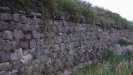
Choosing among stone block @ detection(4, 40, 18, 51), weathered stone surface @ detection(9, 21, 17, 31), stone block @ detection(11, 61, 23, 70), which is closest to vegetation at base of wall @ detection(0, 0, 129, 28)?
weathered stone surface @ detection(9, 21, 17, 31)

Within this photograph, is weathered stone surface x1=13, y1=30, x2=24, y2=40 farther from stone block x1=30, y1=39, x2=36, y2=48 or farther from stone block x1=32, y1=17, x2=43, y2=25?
stone block x1=32, y1=17, x2=43, y2=25

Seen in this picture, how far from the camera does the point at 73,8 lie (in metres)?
9.16

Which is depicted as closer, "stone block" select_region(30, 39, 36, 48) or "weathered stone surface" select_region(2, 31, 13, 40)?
"weathered stone surface" select_region(2, 31, 13, 40)

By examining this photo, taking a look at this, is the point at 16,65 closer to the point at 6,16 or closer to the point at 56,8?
the point at 6,16

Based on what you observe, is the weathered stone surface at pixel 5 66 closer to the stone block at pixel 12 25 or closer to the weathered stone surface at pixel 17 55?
the weathered stone surface at pixel 17 55

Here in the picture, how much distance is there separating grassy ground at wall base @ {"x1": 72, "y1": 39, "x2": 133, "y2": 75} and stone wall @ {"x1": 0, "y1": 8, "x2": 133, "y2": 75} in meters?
0.37

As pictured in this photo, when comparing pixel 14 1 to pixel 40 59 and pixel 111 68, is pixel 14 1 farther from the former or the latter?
pixel 111 68

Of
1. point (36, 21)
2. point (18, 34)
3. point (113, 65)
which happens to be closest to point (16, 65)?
point (18, 34)

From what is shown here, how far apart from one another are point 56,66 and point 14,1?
2.48 metres

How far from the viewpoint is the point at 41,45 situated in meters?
7.42

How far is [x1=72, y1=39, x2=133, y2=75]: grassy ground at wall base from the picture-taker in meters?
7.44

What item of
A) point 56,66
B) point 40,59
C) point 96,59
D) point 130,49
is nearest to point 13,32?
point 40,59

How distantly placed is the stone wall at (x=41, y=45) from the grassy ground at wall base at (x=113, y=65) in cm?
37

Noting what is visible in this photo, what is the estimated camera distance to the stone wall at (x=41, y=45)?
20.3 feet
